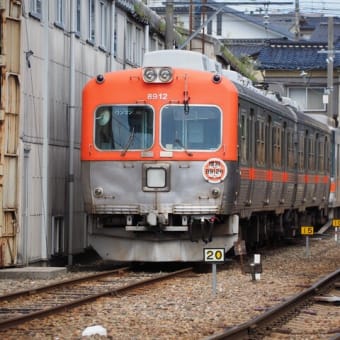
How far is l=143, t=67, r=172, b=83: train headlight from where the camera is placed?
19172 mm

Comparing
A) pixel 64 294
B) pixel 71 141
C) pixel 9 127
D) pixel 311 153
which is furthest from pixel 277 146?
pixel 64 294

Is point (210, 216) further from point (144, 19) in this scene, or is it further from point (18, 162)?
point (144, 19)

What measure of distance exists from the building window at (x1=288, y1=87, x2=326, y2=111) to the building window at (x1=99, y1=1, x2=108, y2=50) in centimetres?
3791

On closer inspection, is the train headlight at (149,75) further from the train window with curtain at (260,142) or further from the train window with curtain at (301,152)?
the train window with curtain at (301,152)

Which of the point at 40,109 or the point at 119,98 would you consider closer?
the point at 119,98

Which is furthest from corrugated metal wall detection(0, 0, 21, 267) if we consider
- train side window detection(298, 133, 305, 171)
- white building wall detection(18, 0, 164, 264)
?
train side window detection(298, 133, 305, 171)

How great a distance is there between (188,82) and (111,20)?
7608 mm

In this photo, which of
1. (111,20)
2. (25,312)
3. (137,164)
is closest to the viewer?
(25,312)

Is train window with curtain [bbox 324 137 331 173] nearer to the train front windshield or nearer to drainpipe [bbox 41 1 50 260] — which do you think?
drainpipe [bbox 41 1 50 260]

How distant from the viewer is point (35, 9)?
20.5 m

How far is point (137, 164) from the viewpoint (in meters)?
19.0

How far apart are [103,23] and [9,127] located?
7670mm

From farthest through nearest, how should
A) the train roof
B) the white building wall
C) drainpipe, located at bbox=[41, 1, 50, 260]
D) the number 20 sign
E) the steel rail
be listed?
1. drainpipe, located at bbox=[41, 1, 50, 260]
2. the train roof
3. the white building wall
4. the number 20 sign
5. the steel rail

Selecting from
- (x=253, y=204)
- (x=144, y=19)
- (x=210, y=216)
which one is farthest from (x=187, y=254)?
(x=144, y=19)
